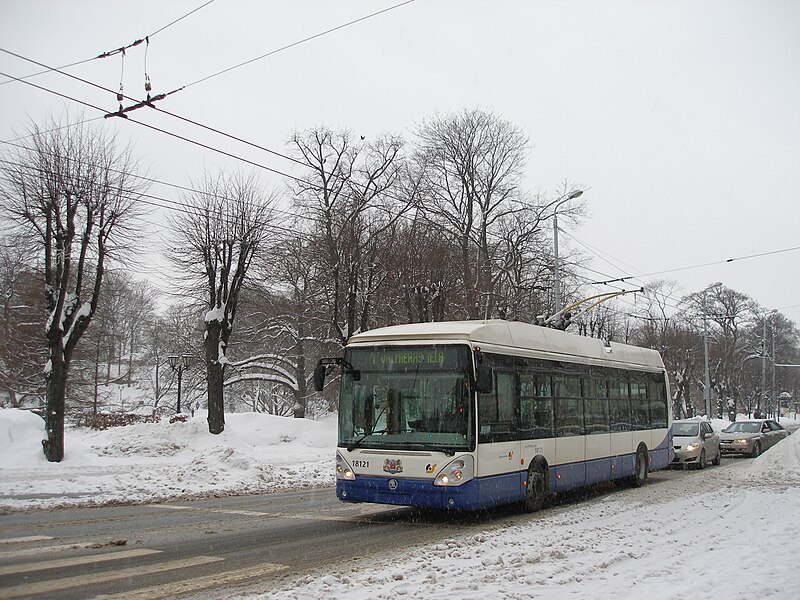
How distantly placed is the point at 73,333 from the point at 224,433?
20.6ft

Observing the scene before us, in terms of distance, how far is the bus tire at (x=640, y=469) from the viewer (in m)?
18.7

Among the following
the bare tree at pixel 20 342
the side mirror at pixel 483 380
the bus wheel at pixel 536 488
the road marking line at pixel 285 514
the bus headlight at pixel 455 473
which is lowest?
the road marking line at pixel 285 514

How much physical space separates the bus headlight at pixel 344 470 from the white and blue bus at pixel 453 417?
16 millimetres

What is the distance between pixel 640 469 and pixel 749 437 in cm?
1489

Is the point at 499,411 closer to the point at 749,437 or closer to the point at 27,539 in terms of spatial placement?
the point at 27,539

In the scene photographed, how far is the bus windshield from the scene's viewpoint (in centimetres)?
1169

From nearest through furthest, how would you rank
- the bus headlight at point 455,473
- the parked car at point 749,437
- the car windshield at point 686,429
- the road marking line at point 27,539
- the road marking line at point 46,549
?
the road marking line at point 46,549, the road marking line at point 27,539, the bus headlight at point 455,473, the car windshield at point 686,429, the parked car at point 749,437

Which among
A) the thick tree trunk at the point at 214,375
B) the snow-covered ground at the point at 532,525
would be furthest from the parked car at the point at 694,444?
the thick tree trunk at the point at 214,375

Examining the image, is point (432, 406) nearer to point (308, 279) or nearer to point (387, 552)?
point (387, 552)

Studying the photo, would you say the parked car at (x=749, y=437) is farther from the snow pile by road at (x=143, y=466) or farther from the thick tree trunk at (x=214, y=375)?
the thick tree trunk at (x=214, y=375)

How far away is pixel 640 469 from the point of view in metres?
18.9

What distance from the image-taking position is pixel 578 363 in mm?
15898

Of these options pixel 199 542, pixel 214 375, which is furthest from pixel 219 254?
pixel 199 542

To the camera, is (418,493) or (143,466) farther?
(143,466)
